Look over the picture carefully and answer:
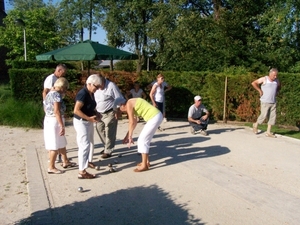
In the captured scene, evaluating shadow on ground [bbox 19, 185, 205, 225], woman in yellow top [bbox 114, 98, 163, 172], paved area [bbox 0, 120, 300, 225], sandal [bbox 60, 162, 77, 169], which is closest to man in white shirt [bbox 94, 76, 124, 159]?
paved area [bbox 0, 120, 300, 225]

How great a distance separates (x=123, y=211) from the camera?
179 inches

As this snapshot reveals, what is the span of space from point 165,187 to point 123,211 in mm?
1111

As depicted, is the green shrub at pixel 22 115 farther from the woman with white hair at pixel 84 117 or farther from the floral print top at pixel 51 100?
the woman with white hair at pixel 84 117

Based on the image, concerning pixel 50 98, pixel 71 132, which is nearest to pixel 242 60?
pixel 71 132

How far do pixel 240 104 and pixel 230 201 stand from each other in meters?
8.00

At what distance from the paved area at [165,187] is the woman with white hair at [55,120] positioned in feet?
1.56

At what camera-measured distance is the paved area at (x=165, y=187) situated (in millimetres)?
4418

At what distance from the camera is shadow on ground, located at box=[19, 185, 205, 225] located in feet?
13.9

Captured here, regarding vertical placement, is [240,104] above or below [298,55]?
below

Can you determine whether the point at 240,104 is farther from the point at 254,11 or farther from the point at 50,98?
the point at 254,11

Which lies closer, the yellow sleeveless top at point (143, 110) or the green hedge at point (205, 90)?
the yellow sleeveless top at point (143, 110)

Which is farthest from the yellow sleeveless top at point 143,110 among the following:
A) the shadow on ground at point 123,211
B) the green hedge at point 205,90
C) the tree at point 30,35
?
the tree at point 30,35

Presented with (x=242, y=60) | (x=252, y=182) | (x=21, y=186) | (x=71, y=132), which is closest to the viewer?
(x=21, y=186)

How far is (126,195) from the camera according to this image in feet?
16.9
